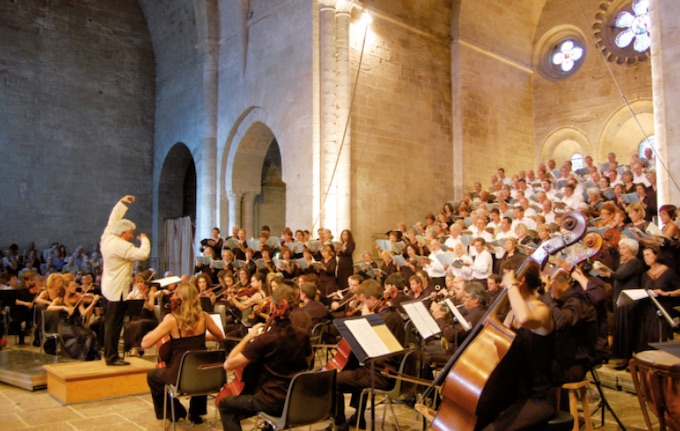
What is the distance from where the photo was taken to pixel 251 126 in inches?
609

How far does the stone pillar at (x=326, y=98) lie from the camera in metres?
12.9

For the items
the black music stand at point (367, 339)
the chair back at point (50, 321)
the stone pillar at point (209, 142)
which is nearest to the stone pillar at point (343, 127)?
the stone pillar at point (209, 142)

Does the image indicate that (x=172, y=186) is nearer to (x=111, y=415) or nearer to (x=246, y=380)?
(x=111, y=415)

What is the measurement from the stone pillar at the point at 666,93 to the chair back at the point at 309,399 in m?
7.18

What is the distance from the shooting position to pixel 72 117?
18203 millimetres

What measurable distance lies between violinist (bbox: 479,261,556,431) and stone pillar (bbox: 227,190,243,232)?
44.3ft

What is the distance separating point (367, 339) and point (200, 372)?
4.60 feet

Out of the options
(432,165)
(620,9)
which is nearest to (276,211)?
(432,165)

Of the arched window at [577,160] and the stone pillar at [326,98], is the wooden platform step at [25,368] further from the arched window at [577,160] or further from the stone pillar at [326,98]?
the arched window at [577,160]

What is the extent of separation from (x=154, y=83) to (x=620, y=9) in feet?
47.6

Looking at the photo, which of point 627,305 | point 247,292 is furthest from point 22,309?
point 627,305

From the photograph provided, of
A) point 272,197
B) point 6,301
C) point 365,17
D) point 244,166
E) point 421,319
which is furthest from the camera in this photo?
point 272,197

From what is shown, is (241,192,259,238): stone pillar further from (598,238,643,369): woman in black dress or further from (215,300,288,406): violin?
(215,300,288,406): violin

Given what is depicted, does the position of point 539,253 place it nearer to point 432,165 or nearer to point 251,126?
point 432,165
